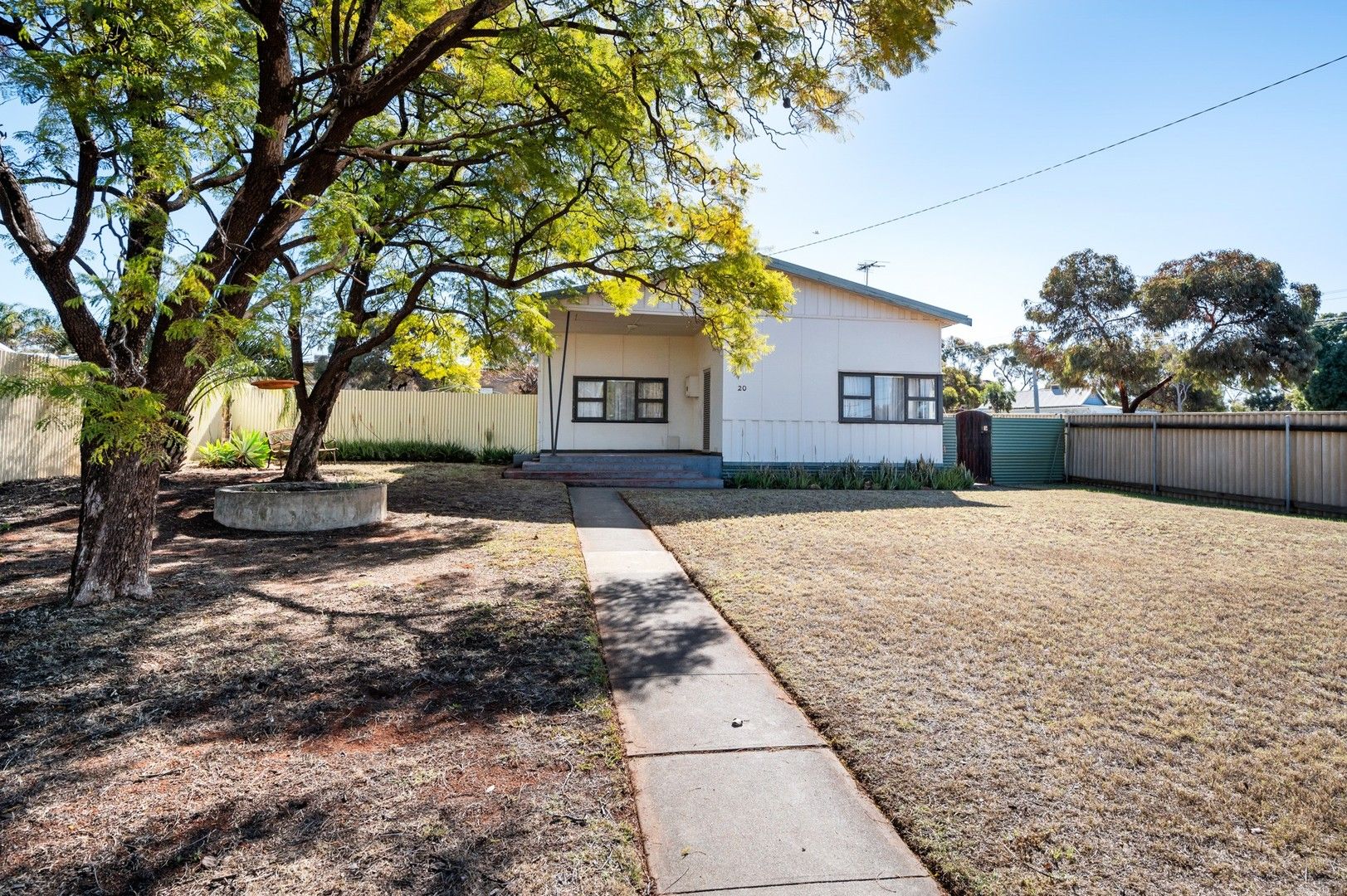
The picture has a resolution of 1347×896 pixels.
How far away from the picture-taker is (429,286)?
33.7 ft

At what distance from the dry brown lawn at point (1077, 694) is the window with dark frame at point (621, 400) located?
9926mm

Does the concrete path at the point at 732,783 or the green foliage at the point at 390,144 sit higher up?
the green foliage at the point at 390,144

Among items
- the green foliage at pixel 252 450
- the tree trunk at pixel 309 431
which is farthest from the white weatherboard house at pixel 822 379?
the green foliage at pixel 252 450

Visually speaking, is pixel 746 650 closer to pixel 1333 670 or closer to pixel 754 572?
pixel 754 572

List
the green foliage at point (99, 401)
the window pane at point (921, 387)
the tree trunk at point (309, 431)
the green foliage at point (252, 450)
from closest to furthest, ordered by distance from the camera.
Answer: the green foliage at point (99, 401), the tree trunk at point (309, 431), the green foliage at point (252, 450), the window pane at point (921, 387)

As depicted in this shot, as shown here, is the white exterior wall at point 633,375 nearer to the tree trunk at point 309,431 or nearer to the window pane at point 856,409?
the window pane at point 856,409

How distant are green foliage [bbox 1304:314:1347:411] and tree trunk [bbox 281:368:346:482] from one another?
34952mm

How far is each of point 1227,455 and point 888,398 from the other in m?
6.31

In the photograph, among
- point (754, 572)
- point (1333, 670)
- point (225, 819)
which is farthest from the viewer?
point (754, 572)

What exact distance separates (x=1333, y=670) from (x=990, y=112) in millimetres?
11060

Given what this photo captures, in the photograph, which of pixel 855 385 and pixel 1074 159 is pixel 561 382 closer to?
pixel 855 385

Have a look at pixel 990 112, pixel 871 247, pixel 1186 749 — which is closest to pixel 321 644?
pixel 1186 749

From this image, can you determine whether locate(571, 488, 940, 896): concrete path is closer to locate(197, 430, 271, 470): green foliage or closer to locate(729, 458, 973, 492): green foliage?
locate(729, 458, 973, 492): green foliage

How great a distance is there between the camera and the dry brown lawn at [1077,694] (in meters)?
2.31
